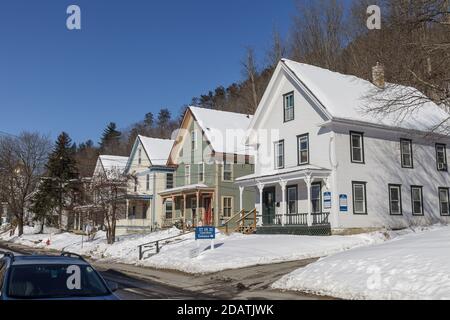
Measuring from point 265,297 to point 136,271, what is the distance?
1006 centimetres

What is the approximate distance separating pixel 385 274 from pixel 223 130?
29.0m

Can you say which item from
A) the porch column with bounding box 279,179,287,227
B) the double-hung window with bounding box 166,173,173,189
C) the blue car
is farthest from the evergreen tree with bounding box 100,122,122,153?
the blue car

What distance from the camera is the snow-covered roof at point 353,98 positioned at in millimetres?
27712

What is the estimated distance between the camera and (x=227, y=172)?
3872cm

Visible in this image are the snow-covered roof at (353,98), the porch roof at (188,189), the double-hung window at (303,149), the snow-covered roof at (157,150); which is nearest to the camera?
the snow-covered roof at (353,98)

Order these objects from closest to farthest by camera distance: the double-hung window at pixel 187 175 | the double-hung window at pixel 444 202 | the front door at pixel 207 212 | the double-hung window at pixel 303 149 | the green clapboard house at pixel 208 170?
the double-hung window at pixel 303 149, the double-hung window at pixel 444 202, the green clapboard house at pixel 208 170, the front door at pixel 207 212, the double-hung window at pixel 187 175

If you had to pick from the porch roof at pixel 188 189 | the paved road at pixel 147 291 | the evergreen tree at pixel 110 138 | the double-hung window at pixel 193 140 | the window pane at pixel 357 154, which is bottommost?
the paved road at pixel 147 291

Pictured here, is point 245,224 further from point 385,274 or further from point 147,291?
point 385,274

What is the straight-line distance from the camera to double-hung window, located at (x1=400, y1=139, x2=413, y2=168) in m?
29.7

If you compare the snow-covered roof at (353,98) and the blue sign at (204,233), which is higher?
the snow-covered roof at (353,98)

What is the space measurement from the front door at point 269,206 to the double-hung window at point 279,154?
1623 millimetres

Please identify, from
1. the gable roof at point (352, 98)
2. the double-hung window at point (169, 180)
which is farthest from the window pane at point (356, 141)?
the double-hung window at point (169, 180)

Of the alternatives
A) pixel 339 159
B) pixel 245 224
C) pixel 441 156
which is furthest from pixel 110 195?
pixel 441 156

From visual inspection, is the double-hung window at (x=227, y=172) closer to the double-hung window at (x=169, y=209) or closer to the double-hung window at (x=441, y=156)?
the double-hung window at (x=169, y=209)
